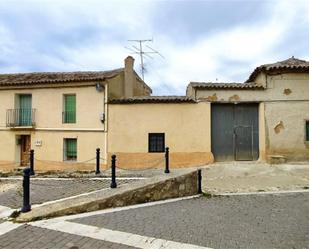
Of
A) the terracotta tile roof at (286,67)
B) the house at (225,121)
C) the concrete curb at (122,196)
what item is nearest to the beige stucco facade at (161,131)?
the house at (225,121)

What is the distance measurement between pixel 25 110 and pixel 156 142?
8077 mm

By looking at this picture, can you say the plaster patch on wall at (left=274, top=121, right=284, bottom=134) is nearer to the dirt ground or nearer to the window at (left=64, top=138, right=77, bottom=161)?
the dirt ground

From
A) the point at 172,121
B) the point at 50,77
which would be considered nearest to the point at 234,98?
the point at 172,121

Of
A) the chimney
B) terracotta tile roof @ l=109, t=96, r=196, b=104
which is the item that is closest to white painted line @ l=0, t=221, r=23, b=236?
terracotta tile roof @ l=109, t=96, r=196, b=104

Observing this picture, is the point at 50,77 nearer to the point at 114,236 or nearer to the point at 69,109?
the point at 69,109

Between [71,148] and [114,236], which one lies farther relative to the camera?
[71,148]

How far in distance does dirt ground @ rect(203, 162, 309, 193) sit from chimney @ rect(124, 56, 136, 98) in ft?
23.9

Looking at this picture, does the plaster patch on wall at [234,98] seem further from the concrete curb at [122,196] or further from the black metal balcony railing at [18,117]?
the black metal balcony railing at [18,117]

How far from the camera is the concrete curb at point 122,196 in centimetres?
592

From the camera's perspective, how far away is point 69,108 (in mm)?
16375

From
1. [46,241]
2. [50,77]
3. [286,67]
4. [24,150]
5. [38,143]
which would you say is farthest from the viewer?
[24,150]

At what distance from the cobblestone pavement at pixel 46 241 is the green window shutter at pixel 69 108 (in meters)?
11.6

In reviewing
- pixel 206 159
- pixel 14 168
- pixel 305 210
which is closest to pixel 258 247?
pixel 305 210

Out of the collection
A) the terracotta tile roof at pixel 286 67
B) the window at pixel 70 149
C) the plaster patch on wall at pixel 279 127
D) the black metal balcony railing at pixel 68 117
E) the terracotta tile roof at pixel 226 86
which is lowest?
the window at pixel 70 149
